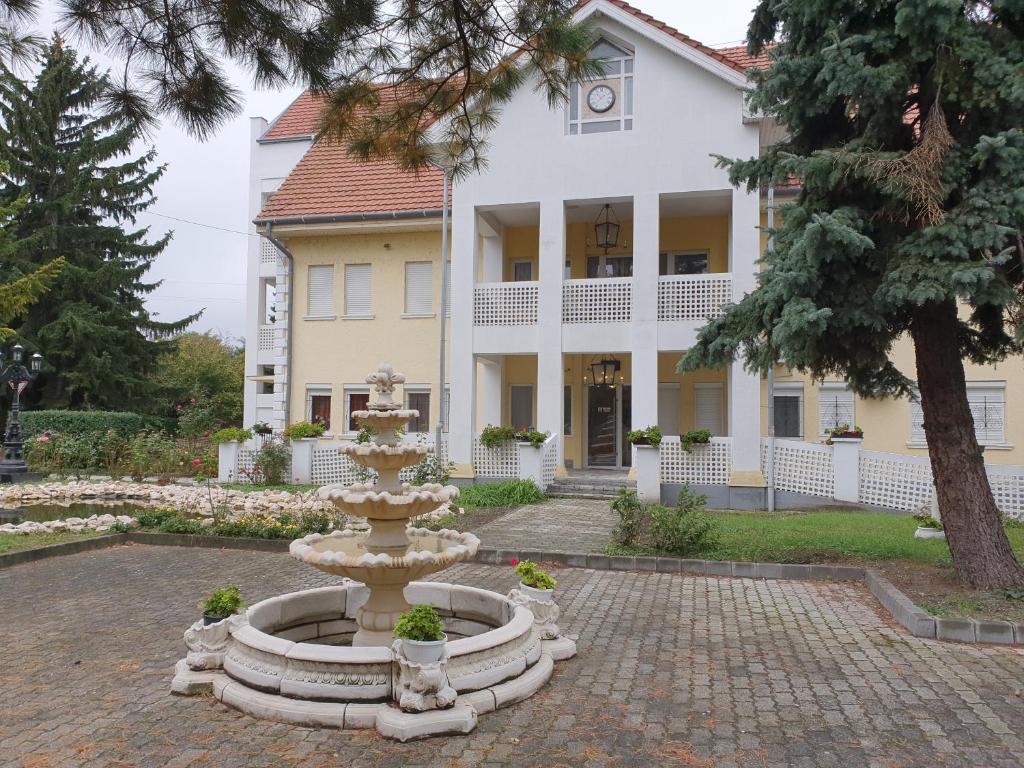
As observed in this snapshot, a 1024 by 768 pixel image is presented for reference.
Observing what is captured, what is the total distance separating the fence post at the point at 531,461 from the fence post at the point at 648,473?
2220 millimetres

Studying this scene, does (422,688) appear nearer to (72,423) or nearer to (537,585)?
(537,585)

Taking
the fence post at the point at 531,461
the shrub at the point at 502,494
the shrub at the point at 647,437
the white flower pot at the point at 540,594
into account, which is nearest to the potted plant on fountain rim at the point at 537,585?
the white flower pot at the point at 540,594

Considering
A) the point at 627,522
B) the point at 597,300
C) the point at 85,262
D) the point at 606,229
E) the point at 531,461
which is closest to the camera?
the point at 627,522

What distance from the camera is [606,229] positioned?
61.7ft

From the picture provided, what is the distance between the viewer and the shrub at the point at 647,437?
1606 cm

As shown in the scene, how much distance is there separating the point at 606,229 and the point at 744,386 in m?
5.43

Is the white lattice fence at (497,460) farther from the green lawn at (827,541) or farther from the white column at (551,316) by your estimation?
the green lawn at (827,541)

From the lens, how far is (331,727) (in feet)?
15.4

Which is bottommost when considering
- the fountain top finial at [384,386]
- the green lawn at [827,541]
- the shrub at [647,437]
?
the green lawn at [827,541]

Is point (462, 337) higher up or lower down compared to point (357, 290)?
lower down

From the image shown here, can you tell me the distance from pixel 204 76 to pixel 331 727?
4.90 m

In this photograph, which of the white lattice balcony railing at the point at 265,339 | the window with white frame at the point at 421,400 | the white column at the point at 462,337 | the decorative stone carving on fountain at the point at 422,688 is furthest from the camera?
the white lattice balcony railing at the point at 265,339

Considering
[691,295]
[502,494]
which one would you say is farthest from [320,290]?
[691,295]

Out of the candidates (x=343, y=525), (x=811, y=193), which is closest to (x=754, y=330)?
(x=811, y=193)
